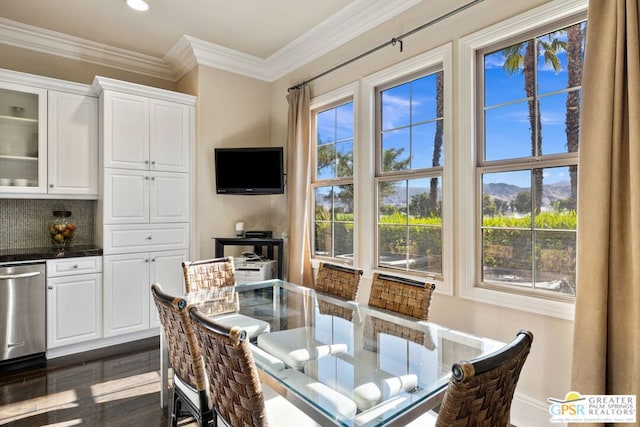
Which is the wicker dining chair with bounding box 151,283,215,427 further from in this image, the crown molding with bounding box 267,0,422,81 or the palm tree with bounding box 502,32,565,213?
the crown molding with bounding box 267,0,422,81

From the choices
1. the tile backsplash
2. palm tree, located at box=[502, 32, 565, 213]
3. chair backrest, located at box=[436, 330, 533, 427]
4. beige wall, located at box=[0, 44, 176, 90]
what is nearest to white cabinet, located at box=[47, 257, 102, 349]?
the tile backsplash

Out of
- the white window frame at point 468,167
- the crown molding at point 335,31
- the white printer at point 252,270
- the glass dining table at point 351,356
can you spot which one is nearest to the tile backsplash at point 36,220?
the white printer at point 252,270

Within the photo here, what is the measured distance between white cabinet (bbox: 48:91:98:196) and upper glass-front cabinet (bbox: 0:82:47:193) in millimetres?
63

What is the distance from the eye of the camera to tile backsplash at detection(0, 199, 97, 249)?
11.2 ft

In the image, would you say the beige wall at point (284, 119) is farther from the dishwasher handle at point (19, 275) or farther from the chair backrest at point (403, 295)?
the dishwasher handle at point (19, 275)

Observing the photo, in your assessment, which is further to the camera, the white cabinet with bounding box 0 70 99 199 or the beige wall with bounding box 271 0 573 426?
the white cabinet with bounding box 0 70 99 199

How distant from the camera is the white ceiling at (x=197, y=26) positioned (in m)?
3.05

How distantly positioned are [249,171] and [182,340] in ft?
7.98

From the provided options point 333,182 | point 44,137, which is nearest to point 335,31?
point 333,182

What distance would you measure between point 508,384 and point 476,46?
2.15 m

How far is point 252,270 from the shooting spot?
12.1 ft

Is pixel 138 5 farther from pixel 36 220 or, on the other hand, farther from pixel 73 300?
pixel 73 300

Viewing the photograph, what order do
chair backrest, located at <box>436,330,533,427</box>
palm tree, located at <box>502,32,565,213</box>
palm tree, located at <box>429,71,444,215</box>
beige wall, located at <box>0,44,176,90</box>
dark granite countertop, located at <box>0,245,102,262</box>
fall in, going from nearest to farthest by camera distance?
chair backrest, located at <box>436,330,533,427</box>, palm tree, located at <box>502,32,565,213</box>, palm tree, located at <box>429,71,444,215</box>, dark granite countertop, located at <box>0,245,102,262</box>, beige wall, located at <box>0,44,176,90</box>
